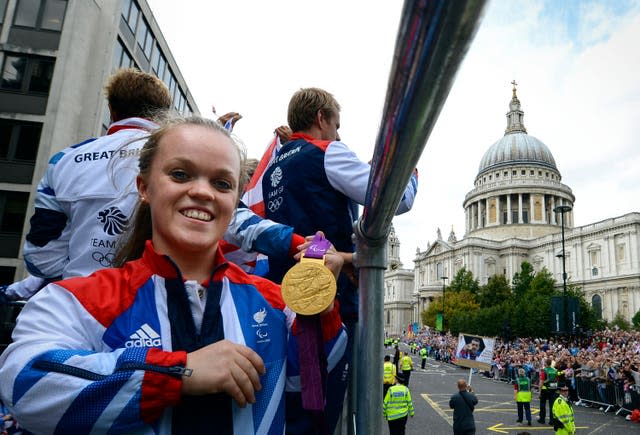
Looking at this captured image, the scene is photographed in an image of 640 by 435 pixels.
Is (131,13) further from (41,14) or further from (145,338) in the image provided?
(145,338)

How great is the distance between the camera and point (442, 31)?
542 millimetres

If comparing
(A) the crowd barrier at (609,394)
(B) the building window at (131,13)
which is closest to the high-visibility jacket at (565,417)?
(A) the crowd barrier at (609,394)

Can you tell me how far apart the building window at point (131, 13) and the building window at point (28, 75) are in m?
4.74

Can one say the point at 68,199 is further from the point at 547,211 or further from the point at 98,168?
the point at 547,211

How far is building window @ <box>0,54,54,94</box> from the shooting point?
19828mm

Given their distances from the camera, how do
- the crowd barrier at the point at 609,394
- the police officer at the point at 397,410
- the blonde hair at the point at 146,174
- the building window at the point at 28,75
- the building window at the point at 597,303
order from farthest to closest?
the building window at the point at 597,303
the building window at the point at 28,75
the crowd barrier at the point at 609,394
the police officer at the point at 397,410
the blonde hair at the point at 146,174

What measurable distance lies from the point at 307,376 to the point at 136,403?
0.49 metres

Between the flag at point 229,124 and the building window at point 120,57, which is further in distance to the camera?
the building window at point 120,57

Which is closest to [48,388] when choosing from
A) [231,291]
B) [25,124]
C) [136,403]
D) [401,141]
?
[136,403]

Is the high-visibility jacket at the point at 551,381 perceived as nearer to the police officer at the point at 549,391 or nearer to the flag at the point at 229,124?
the police officer at the point at 549,391

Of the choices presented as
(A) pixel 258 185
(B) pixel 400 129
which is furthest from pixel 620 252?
(B) pixel 400 129

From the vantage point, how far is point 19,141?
19.7m

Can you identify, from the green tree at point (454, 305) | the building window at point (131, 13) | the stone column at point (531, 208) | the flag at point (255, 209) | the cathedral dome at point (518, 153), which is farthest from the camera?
the cathedral dome at point (518, 153)

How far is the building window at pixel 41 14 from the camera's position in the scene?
20.2 metres
